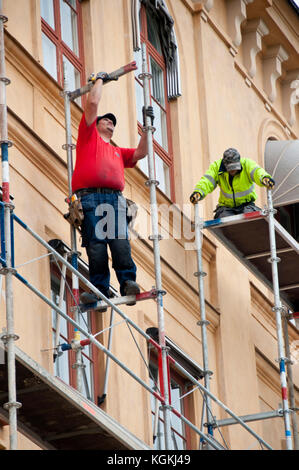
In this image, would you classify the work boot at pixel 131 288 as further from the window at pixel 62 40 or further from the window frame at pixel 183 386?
the window at pixel 62 40

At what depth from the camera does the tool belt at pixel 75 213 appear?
14000 millimetres

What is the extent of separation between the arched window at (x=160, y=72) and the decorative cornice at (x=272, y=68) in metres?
3.57

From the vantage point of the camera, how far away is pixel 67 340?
14695mm

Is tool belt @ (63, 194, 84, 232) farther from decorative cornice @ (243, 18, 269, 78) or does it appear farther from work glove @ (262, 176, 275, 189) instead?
decorative cornice @ (243, 18, 269, 78)

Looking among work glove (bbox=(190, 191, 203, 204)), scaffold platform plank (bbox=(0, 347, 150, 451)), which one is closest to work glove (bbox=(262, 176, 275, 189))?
work glove (bbox=(190, 191, 203, 204))

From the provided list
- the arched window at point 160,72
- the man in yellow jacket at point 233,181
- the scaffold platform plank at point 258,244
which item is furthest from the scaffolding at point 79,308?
the arched window at point 160,72

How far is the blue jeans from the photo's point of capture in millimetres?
13984

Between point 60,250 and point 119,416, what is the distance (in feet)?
5.94

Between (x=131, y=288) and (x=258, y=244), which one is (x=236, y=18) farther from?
(x=131, y=288)

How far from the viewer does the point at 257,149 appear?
21016mm

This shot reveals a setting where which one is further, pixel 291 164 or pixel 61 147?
pixel 291 164

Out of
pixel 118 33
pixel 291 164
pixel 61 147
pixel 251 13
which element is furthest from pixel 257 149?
pixel 61 147

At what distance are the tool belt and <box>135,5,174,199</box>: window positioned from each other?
380 centimetres

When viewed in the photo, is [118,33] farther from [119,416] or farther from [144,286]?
[119,416]
